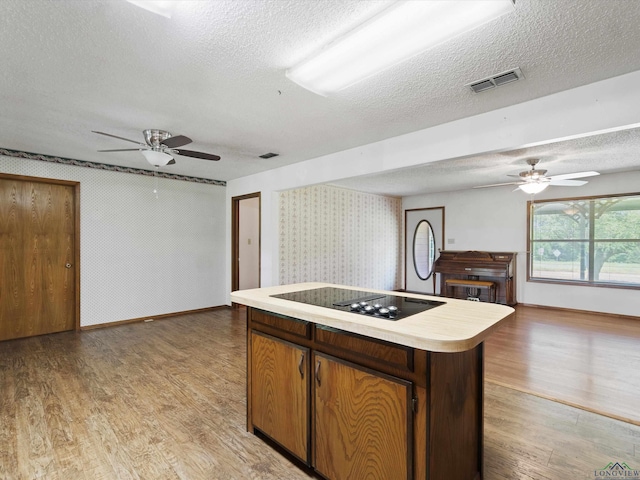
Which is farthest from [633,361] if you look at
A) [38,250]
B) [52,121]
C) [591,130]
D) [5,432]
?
[38,250]

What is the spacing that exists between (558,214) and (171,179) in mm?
6818

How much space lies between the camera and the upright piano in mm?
6016

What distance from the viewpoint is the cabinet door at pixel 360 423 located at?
138cm

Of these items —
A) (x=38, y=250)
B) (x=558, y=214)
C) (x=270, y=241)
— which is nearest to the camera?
(x=38, y=250)

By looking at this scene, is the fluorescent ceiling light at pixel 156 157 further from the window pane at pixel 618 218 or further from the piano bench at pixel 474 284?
the window pane at pixel 618 218

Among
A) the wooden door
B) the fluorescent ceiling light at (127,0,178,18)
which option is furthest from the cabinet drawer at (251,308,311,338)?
the wooden door

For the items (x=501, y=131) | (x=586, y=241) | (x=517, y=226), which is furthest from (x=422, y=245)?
(x=501, y=131)

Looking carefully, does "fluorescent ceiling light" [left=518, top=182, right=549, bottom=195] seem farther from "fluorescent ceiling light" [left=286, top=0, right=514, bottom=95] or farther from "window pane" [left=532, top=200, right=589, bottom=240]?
"fluorescent ceiling light" [left=286, top=0, right=514, bottom=95]

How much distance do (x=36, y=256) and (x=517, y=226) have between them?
310 inches

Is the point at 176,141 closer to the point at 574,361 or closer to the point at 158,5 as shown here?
the point at 158,5

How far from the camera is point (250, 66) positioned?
209 cm

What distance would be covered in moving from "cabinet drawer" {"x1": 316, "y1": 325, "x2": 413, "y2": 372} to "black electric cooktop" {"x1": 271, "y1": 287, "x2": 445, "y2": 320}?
0.14 m

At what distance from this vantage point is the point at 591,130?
2322 millimetres

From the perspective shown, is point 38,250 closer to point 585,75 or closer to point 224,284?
point 224,284
